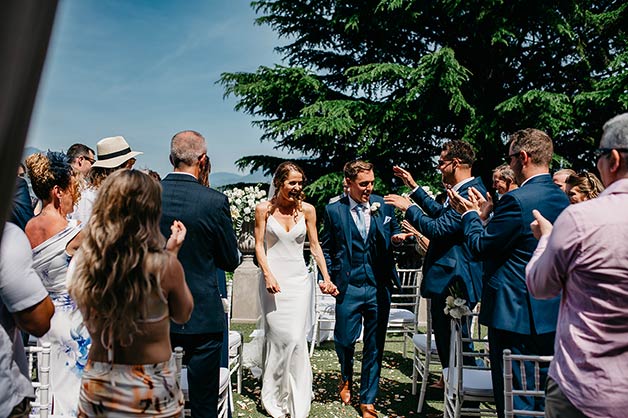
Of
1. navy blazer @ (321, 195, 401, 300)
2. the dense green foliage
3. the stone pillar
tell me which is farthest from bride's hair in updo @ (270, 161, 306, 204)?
the dense green foliage

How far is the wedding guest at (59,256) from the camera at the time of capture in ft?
12.3

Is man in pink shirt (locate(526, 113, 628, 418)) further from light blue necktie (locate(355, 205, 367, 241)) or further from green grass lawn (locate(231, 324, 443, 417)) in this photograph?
green grass lawn (locate(231, 324, 443, 417))

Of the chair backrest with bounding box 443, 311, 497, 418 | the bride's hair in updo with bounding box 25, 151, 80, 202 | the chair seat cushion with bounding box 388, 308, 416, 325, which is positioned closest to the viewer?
the bride's hair in updo with bounding box 25, 151, 80, 202

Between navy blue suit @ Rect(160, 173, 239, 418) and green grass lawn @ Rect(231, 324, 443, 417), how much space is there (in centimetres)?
198

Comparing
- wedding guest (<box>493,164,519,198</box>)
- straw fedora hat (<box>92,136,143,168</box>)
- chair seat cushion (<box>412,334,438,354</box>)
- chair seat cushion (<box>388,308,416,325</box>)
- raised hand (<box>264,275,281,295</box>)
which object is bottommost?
chair seat cushion (<box>412,334,438,354</box>)

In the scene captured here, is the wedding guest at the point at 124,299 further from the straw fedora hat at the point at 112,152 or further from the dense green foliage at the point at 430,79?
the dense green foliage at the point at 430,79

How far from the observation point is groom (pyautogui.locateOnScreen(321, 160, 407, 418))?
577cm

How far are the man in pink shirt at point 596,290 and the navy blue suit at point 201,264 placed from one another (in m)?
2.16

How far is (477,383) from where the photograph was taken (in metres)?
4.30

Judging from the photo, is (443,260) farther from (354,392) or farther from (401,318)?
(401,318)

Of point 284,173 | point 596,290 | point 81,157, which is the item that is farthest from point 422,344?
point 81,157

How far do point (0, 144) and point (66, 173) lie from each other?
3601 mm

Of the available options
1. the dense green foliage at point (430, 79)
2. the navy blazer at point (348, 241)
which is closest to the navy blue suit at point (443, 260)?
the navy blazer at point (348, 241)

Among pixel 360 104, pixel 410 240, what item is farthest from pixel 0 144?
pixel 360 104
